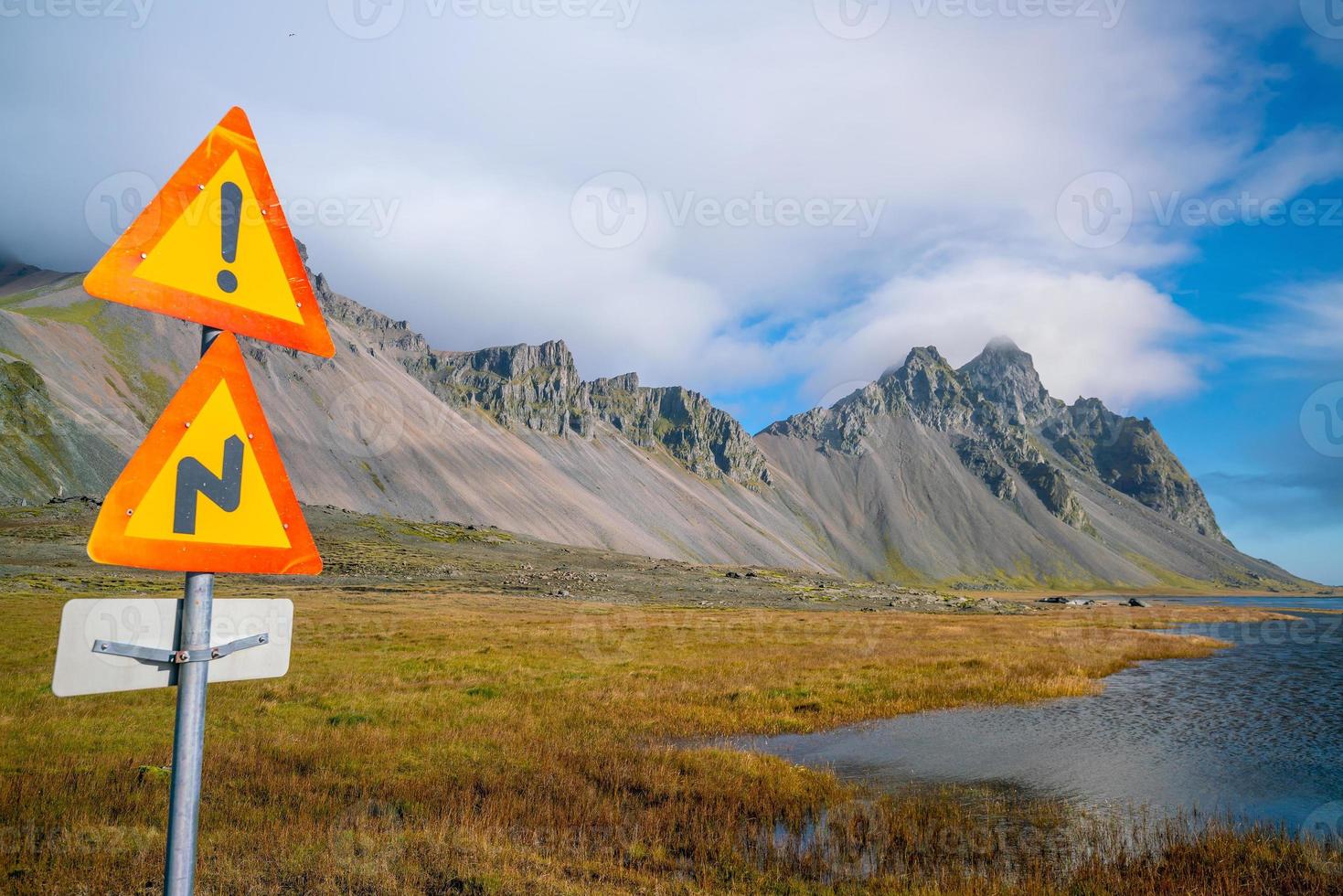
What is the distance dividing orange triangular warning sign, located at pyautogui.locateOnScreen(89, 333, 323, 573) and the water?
13.7 meters

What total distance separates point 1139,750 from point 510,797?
16.4m

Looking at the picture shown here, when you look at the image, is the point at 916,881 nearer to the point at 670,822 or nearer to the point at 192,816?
the point at 670,822

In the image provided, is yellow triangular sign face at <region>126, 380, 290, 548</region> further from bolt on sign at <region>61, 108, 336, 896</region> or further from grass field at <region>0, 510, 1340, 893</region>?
grass field at <region>0, 510, 1340, 893</region>

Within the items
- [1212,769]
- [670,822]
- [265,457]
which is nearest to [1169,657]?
[1212,769]

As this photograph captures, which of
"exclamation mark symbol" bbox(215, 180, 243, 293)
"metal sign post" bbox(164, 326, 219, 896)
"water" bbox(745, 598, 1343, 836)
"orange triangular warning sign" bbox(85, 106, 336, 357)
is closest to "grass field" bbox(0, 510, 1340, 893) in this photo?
"water" bbox(745, 598, 1343, 836)

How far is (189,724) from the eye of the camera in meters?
3.57

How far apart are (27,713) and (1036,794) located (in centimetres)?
2232

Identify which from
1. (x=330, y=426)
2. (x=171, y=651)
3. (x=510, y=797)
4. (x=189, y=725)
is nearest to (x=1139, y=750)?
(x=510, y=797)

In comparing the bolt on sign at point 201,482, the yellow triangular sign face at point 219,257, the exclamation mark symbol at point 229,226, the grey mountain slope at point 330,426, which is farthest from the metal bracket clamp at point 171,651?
the grey mountain slope at point 330,426

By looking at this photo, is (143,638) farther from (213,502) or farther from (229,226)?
(229,226)

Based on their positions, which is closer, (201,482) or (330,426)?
(201,482)

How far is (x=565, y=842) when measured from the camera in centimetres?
969

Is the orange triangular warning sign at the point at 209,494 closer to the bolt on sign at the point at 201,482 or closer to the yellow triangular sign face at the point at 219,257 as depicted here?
the bolt on sign at the point at 201,482

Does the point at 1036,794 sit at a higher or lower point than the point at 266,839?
lower
